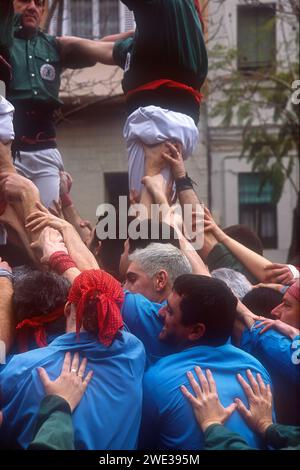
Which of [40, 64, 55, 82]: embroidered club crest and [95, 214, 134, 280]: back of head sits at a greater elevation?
[40, 64, 55, 82]: embroidered club crest

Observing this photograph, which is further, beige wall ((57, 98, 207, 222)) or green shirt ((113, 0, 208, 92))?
beige wall ((57, 98, 207, 222))

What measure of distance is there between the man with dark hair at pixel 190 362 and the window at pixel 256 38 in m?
5.63

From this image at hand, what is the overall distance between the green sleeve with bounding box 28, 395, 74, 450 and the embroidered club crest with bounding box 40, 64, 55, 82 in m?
1.60

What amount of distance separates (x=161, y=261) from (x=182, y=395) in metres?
0.53

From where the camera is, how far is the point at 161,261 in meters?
3.02

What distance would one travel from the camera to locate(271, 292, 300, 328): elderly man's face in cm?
293

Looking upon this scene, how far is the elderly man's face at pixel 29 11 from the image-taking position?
12.0 feet

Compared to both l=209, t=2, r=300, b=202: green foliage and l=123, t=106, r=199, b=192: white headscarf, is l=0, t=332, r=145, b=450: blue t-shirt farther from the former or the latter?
l=209, t=2, r=300, b=202: green foliage

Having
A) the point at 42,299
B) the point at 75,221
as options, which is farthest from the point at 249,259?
the point at 42,299

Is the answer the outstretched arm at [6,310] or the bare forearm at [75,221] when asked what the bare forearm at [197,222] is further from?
the outstretched arm at [6,310]

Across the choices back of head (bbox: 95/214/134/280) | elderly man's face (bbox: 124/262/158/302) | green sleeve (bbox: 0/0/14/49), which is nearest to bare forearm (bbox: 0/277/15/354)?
elderly man's face (bbox: 124/262/158/302)

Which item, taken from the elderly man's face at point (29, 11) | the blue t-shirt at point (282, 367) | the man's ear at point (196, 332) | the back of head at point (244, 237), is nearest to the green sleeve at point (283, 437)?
the blue t-shirt at point (282, 367)
